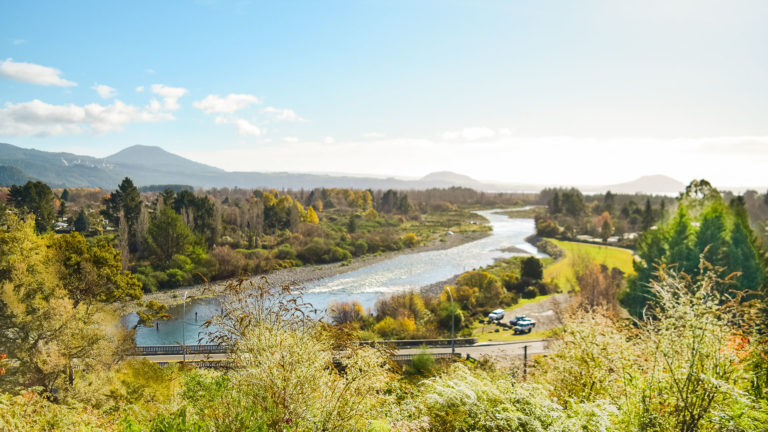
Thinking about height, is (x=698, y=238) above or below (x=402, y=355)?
above

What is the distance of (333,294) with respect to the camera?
3938 centimetres

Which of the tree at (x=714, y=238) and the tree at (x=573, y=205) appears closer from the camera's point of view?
the tree at (x=714, y=238)

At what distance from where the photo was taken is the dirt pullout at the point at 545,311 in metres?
29.0

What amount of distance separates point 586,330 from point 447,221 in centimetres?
9238

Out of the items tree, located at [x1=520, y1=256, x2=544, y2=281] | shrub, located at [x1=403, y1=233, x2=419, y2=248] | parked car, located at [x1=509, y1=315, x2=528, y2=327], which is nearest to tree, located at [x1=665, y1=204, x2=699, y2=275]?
parked car, located at [x1=509, y1=315, x2=528, y2=327]

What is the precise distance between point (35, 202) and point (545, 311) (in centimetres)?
4527

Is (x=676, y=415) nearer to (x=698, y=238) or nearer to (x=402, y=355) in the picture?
(x=402, y=355)

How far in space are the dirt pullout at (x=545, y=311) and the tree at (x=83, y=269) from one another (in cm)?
2638

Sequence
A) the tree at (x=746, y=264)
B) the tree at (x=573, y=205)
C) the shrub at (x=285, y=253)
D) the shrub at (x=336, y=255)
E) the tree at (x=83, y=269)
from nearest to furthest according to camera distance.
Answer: the tree at (x=83, y=269), the tree at (x=746, y=264), the shrub at (x=285, y=253), the shrub at (x=336, y=255), the tree at (x=573, y=205)

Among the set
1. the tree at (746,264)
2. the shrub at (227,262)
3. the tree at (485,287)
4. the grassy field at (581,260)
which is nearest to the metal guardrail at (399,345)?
the tree at (485,287)

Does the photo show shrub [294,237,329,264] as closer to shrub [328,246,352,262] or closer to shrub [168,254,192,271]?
shrub [328,246,352,262]

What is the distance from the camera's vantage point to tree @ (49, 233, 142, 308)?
2114cm

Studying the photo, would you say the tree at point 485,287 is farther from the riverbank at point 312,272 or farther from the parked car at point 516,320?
the riverbank at point 312,272

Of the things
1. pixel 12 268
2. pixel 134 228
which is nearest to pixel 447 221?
pixel 134 228
